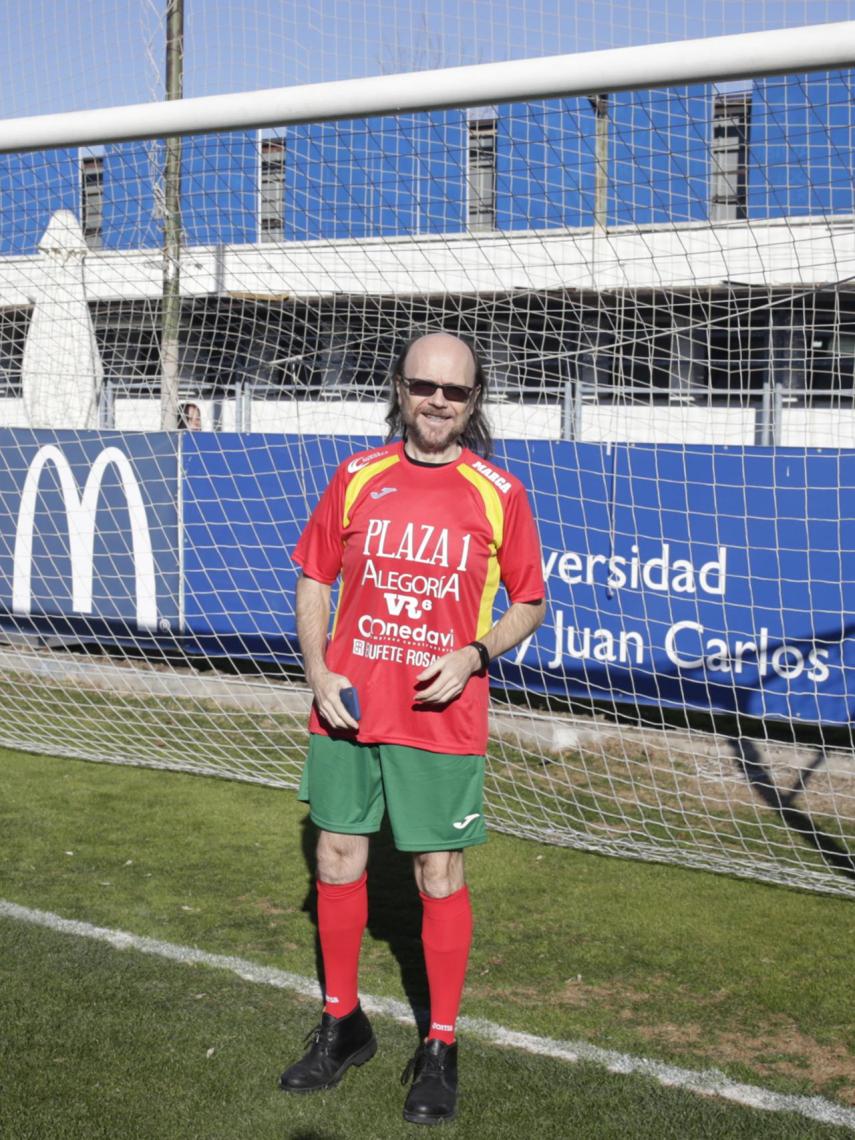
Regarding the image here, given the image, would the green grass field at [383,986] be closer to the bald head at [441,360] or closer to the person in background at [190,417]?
the bald head at [441,360]

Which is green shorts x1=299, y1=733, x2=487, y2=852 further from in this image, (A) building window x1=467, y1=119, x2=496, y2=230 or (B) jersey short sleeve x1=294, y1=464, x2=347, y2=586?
(A) building window x1=467, y1=119, x2=496, y2=230

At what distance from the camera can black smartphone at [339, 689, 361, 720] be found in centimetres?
292

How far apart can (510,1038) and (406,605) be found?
1.33 metres

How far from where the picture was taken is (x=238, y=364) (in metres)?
7.83

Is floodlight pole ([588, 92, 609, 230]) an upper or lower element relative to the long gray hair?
upper

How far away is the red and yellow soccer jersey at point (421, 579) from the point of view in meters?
2.98

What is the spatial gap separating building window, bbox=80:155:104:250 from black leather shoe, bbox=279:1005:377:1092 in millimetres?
4305

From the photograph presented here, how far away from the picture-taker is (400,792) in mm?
2984

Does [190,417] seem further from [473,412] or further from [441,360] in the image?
[441,360]

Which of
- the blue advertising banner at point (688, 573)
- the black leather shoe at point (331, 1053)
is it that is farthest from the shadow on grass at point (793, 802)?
the black leather shoe at point (331, 1053)

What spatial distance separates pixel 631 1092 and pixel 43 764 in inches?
165

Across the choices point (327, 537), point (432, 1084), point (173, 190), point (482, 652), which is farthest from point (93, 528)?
point (432, 1084)

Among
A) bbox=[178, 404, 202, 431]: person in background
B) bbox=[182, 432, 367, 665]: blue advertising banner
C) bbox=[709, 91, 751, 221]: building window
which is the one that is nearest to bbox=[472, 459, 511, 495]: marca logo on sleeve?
bbox=[709, 91, 751, 221]: building window

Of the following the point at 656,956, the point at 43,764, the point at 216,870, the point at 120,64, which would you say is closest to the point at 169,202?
the point at 120,64
